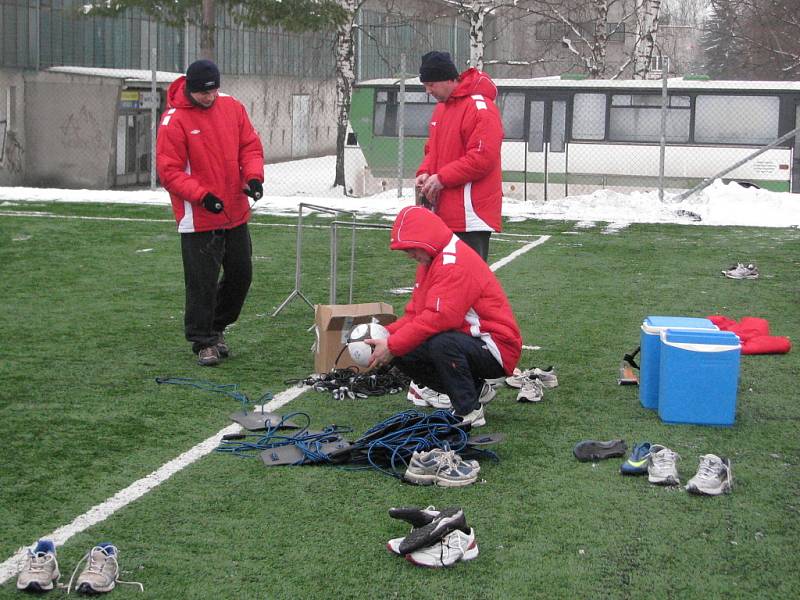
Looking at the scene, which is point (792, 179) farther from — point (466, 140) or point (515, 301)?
point (466, 140)

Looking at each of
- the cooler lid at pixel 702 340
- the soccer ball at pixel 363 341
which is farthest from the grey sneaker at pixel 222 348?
the cooler lid at pixel 702 340

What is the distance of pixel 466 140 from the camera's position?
24.4 ft

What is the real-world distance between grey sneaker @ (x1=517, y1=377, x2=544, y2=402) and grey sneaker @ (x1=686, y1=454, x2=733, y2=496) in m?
1.61

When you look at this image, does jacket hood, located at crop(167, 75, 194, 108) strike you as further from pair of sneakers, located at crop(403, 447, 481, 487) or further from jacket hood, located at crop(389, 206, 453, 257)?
pair of sneakers, located at crop(403, 447, 481, 487)

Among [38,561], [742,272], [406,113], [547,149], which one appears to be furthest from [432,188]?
[406,113]

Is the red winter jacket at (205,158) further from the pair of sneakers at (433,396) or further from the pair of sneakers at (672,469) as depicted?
the pair of sneakers at (672,469)

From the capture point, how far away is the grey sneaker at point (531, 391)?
6.86 m

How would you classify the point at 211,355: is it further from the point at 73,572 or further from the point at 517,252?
A: the point at 517,252

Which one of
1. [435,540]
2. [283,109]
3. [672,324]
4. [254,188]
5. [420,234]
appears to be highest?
[283,109]

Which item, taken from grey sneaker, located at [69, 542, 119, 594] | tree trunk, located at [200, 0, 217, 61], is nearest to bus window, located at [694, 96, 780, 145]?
tree trunk, located at [200, 0, 217, 61]

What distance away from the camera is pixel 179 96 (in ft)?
25.6

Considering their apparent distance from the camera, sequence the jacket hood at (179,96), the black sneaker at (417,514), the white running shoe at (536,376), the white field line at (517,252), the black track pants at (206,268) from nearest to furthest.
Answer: the black sneaker at (417,514) → the white running shoe at (536,376) → the jacket hood at (179,96) → the black track pants at (206,268) → the white field line at (517,252)

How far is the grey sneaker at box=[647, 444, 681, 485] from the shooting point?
17.6ft

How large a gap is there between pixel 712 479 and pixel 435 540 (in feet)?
4.85
